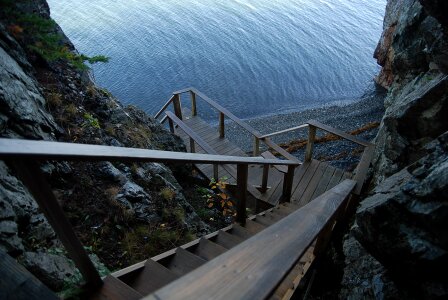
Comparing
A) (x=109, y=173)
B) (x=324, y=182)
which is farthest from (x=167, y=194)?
(x=324, y=182)

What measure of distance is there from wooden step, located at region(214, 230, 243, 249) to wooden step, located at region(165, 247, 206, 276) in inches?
28.7

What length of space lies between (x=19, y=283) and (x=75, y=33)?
3470cm

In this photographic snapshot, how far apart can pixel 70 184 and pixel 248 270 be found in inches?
164

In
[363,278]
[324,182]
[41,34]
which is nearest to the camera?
[363,278]

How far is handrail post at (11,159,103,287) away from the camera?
1.52 m

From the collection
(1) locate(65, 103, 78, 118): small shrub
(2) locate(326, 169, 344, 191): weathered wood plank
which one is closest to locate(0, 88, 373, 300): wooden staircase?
(2) locate(326, 169, 344, 191): weathered wood plank

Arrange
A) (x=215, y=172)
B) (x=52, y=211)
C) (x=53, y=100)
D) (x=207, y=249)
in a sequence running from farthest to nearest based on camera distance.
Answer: (x=215, y=172) → (x=53, y=100) → (x=207, y=249) → (x=52, y=211)

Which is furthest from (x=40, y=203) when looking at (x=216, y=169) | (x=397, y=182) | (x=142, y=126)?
(x=142, y=126)

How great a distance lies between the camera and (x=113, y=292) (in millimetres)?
2191

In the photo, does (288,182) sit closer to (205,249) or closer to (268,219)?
(268,219)

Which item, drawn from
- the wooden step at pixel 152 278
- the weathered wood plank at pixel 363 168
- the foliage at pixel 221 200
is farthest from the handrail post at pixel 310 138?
the wooden step at pixel 152 278

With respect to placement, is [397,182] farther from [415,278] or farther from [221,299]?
[221,299]

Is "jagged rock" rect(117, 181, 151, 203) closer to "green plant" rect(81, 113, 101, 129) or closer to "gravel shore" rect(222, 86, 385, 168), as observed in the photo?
"green plant" rect(81, 113, 101, 129)

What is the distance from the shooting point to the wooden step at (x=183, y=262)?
299 centimetres
